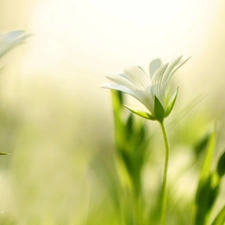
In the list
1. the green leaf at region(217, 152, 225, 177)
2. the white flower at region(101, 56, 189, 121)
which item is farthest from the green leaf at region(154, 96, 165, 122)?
the green leaf at region(217, 152, 225, 177)

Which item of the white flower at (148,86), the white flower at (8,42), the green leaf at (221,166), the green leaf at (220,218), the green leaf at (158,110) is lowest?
the green leaf at (220,218)

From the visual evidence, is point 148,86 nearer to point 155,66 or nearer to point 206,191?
point 155,66

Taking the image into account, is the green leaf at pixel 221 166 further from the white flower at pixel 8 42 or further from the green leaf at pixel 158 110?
the white flower at pixel 8 42

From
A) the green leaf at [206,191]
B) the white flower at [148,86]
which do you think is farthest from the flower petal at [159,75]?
the green leaf at [206,191]

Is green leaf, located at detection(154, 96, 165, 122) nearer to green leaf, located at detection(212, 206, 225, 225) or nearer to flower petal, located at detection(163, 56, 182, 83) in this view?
flower petal, located at detection(163, 56, 182, 83)

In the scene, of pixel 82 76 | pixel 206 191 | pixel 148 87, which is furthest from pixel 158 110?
pixel 82 76

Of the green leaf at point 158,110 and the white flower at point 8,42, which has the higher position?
the white flower at point 8,42
